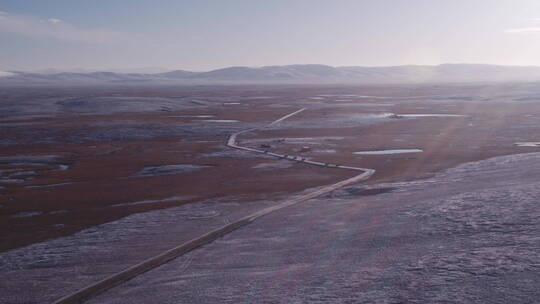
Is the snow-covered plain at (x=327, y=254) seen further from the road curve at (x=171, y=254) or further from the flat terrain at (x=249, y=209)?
the road curve at (x=171, y=254)

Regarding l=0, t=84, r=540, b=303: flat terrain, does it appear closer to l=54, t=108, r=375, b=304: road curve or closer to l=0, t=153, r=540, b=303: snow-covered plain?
l=0, t=153, r=540, b=303: snow-covered plain

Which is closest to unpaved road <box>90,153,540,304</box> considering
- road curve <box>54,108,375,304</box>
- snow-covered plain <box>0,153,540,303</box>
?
snow-covered plain <box>0,153,540,303</box>

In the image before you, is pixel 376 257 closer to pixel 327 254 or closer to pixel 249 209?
pixel 327 254

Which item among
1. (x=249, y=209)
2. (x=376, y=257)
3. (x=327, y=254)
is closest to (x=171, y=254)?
(x=327, y=254)

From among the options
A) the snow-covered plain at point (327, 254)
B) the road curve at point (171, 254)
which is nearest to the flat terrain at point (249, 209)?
the snow-covered plain at point (327, 254)

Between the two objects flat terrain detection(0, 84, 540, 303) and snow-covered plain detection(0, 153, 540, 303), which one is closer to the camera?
snow-covered plain detection(0, 153, 540, 303)

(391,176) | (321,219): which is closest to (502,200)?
(321,219)

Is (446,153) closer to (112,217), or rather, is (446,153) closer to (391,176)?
(391,176)

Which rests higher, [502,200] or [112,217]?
[502,200]
